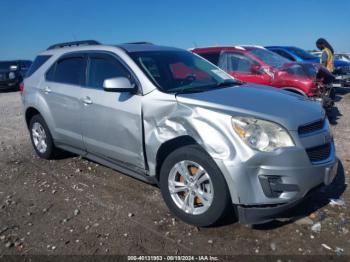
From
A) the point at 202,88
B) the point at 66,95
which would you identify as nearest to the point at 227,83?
the point at 202,88

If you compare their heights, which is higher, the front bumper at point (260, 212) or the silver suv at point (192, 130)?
the silver suv at point (192, 130)

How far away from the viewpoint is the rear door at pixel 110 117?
3.87m

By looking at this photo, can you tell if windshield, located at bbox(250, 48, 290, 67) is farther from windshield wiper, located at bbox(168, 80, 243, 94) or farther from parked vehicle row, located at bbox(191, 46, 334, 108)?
windshield wiper, located at bbox(168, 80, 243, 94)

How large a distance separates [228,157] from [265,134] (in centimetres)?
38

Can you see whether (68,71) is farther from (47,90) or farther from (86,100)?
(86,100)

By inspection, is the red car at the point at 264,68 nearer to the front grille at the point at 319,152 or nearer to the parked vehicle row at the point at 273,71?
the parked vehicle row at the point at 273,71

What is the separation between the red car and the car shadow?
3688 mm

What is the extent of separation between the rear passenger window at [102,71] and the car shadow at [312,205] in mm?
2204

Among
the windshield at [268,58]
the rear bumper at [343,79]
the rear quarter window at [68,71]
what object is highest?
the rear quarter window at [68,71]

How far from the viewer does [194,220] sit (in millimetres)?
3441

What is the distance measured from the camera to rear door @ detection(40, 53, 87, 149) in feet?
15.4

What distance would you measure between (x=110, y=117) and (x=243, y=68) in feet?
17.8

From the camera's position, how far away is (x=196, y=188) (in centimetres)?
341

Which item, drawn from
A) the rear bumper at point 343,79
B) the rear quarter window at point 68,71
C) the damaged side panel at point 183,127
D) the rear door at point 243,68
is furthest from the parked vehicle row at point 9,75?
the damaged side panel at point 183,127
